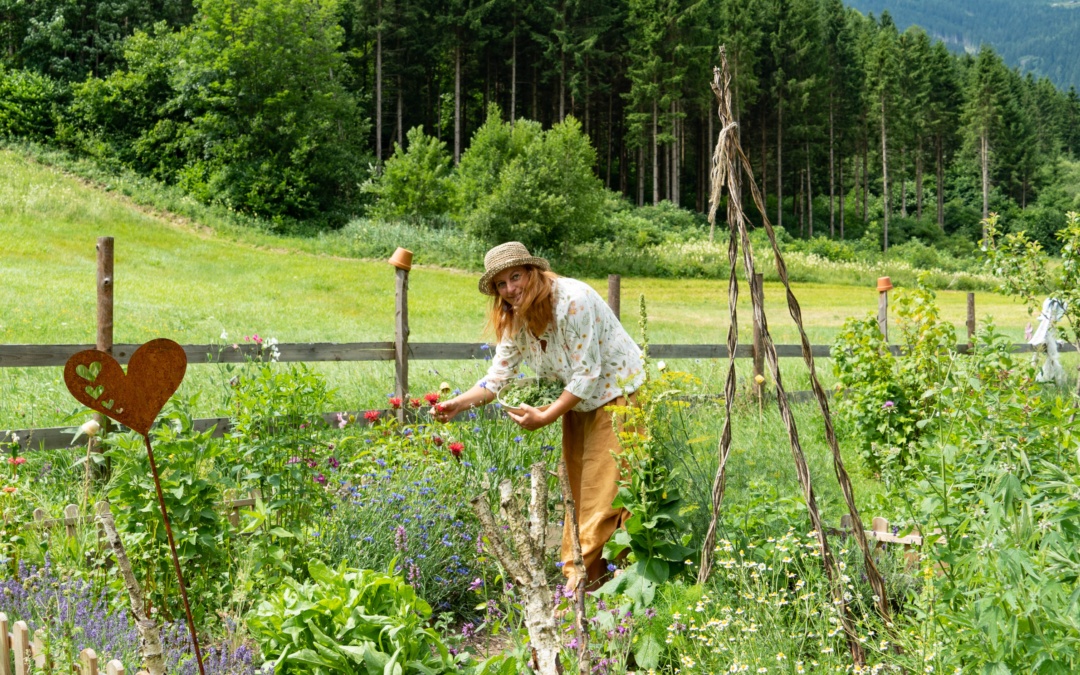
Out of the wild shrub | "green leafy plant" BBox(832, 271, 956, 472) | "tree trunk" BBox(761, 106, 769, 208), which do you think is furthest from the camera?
"tree trunk" BBox(761, 106, 769, 208)

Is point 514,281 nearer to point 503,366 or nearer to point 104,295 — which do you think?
point 503,366

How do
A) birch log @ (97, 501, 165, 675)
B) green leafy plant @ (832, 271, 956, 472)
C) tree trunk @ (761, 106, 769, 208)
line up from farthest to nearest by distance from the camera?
tree trunk @ (761, 106, 769, 208)
green leafy plant @ (832, 271, 956, 472)
birch log @ (97, 501, 165, 675)

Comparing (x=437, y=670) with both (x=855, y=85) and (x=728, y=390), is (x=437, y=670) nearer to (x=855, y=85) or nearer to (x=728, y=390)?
(x=728, y=390)

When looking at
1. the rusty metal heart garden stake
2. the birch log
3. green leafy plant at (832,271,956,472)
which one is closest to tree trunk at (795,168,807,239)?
green leafy plant at (832,271,956,472)

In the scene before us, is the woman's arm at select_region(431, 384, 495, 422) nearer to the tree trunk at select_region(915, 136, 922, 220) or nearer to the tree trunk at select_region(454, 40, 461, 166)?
the tree trunk at select_region(454, 40, 461, 166)

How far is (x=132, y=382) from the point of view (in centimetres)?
137

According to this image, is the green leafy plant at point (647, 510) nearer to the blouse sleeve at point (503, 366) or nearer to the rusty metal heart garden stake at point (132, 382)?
the blouse sleeve at point (503, 366)

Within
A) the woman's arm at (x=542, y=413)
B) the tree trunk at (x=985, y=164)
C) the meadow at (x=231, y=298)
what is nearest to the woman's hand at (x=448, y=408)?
the woman's arm at (x=542, y=413)

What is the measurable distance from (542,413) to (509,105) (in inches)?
1617

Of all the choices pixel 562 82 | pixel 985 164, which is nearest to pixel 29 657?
pixel 562 82

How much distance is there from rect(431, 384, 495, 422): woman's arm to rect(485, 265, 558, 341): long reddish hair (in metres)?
0.29

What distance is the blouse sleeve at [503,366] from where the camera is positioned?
3.31m

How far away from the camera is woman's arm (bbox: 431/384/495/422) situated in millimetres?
3145

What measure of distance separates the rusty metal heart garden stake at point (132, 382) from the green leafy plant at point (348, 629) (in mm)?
470
